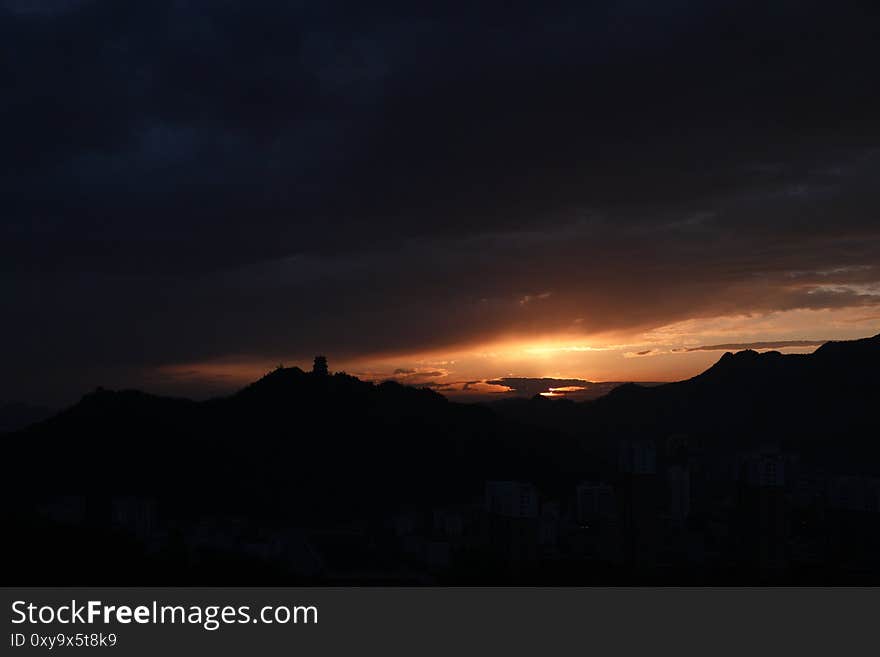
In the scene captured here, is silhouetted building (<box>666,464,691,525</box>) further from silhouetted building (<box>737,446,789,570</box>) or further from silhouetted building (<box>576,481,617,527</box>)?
silhouetted building (<box>737,446,789,570</box>)

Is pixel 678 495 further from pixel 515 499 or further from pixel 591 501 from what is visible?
pixel 515 499

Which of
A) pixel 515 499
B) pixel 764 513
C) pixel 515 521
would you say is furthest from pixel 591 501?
pixel 515 499

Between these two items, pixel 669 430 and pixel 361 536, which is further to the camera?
pixel 669 430

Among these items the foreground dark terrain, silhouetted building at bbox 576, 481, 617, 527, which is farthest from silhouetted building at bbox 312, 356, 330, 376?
silhouetted building at bbox 576, 481, 617, 527

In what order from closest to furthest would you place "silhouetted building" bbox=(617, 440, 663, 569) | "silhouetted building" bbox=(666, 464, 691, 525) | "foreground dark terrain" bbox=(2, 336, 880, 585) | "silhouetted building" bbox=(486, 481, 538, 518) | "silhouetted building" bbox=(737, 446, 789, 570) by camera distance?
"silhouetted building" bbox=(486, 481, 538, 518), "foreground dark terrain" bbox=(2, 336, 880, 585), "silhouetted building" bbox=(737, 446, 789, 570), "silhouetted building" bbox=(617, 440, 663, 569), "silhouetted building" bbox=(666, 464, 691, 525)

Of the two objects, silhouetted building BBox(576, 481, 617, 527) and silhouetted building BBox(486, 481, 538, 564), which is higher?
silhouetted building BBox(486, 481, 538, 564)

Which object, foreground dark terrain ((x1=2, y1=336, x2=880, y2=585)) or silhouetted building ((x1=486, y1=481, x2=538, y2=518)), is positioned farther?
foreground dark terrain ((x1=2, y1=336, x2=880, y2=585))

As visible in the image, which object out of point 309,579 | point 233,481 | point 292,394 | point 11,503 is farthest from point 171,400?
point 309,579

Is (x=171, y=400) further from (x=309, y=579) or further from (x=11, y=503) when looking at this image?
(x=309, y=579)
